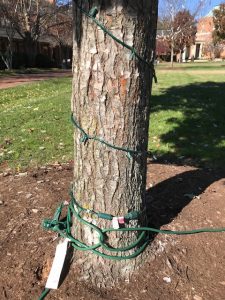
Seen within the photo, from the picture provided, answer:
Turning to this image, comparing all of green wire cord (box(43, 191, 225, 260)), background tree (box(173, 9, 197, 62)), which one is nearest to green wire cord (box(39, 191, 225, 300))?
green wire cord (box(43, 191, 225, 260))

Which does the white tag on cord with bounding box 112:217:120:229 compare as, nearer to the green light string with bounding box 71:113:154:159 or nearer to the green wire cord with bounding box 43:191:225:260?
the green wire cord with bounding box 43:191:225:260

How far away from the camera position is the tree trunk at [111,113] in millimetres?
2211

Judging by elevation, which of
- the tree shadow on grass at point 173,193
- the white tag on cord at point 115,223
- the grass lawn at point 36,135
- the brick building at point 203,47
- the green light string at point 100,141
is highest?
the brick building at point 203,47

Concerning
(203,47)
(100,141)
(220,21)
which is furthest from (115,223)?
(203,47)

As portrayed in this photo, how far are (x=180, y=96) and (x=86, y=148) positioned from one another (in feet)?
31.5

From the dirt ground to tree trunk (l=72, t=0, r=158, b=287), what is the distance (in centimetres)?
16

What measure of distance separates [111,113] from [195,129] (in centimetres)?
528

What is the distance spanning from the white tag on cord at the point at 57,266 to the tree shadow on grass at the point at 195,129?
3.30 m

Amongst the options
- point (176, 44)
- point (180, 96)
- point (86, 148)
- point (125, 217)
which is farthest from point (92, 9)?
point (176, 44)

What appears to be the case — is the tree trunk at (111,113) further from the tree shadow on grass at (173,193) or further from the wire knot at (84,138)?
the tree shadow on grass at (173,193)

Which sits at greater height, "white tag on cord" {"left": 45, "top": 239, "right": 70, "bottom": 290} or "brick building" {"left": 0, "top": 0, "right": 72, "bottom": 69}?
"brick building" {"left": 0, "top": 0, "right": 72, "bottom": 69}

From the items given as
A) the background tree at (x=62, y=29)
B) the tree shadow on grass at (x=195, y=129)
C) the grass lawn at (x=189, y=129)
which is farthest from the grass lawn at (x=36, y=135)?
the background tree at (x=62, y=29)

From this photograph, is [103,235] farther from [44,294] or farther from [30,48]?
[30,48]

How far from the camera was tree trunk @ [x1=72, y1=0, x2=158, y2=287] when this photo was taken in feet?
7.25
